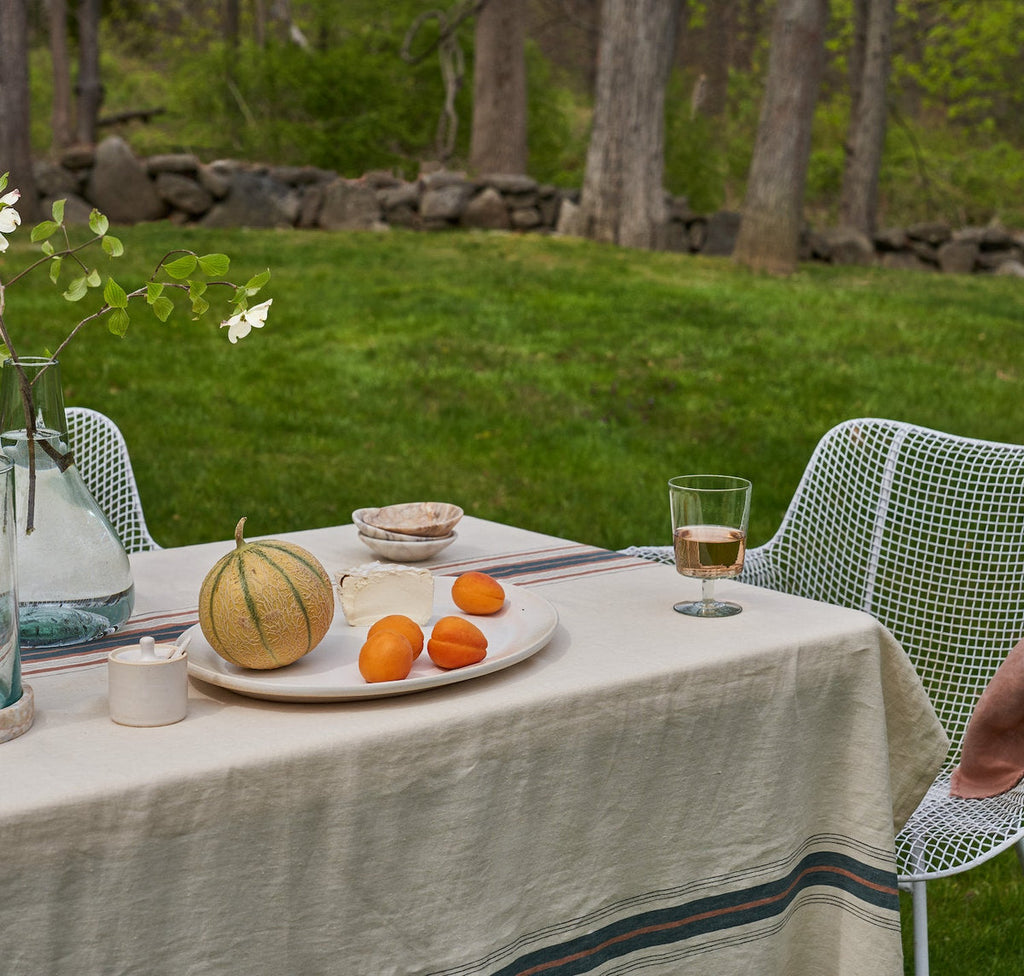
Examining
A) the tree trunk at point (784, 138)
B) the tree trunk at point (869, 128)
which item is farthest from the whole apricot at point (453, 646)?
the tree trunk at point (869, 128)

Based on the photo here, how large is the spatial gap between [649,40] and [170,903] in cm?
1066

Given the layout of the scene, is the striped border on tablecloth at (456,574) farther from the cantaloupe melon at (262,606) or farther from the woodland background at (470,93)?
the woodland background at (470,93)

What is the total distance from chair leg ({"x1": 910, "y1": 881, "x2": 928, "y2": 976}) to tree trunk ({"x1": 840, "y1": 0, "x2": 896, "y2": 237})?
527 inches

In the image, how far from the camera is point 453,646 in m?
1.47

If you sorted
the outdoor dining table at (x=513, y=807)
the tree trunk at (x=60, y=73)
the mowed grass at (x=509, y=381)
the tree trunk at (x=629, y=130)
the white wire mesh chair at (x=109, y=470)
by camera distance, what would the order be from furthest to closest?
the tree trunk at (x=60, y=73) → the tree trunk at (x=629, y=130) → the mowed grass at (x=509, y=381) → the white wire mesh chair at (x=109, y=470) → the outdoor dining table at (x=513, y=807)

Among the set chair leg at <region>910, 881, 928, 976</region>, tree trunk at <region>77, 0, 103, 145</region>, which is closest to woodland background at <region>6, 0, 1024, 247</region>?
tree trunk at <region>77, 0, 103, 145</region>

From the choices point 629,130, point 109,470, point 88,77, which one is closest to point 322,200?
point 629,130

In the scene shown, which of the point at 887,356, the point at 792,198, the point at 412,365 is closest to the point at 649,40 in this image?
the point at 792,198

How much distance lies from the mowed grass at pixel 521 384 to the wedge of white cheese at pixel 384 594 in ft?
5.53

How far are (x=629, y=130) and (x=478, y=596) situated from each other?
1007 cm

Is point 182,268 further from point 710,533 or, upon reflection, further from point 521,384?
point 521,384

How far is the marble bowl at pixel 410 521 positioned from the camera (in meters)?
2.06

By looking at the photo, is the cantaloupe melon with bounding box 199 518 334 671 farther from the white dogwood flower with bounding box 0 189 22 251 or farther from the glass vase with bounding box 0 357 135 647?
the white dogwood flower with bounding box 0 189 22 251

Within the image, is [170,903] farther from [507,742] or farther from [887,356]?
[887,356]
